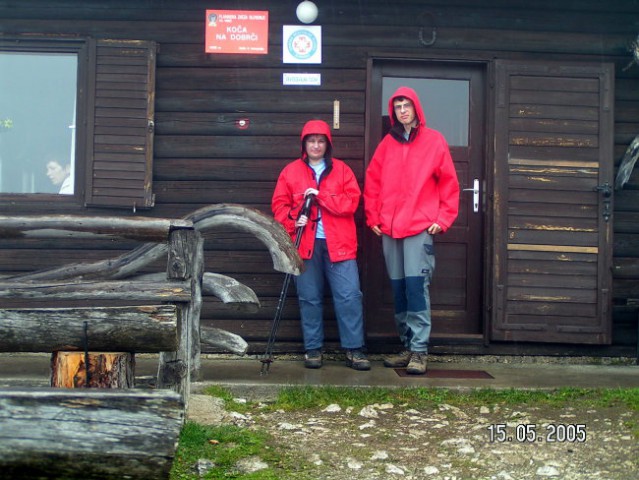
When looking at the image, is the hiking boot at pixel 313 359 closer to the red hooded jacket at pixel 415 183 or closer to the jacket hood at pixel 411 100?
the red hooded jacket at pixel 415 183

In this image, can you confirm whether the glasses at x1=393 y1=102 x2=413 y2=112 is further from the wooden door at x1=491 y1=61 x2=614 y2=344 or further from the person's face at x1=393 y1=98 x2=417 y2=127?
the wooden door at x1=491 y1=61 x2=614 y2=344

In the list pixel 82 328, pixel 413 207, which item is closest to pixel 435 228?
pixel 413 207

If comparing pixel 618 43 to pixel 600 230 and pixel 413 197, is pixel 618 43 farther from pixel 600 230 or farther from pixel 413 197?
pixel 413 197

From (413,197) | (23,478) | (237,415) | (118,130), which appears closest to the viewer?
(23,478)

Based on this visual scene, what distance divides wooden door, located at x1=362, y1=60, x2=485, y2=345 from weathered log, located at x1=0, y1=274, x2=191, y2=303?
246cm

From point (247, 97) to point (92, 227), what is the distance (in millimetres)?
2391

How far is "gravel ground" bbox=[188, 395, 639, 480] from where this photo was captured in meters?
4.19

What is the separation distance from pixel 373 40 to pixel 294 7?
2.18 feet

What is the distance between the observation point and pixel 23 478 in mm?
3025

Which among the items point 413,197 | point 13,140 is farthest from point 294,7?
point 13,140

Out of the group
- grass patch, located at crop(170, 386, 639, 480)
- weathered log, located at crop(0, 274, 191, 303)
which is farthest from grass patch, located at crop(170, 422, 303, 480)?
weathered log, located at crop(0, 274, 191, 303)

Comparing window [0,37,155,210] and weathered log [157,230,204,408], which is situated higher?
window [0,37,155,210]
